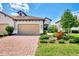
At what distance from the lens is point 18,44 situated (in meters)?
8.41

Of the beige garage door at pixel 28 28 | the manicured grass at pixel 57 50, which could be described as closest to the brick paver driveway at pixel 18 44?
the manicured grass at pixel 57 50

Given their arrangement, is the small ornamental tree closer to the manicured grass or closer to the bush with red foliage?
the bush with red foliage

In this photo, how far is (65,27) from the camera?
28.3ft

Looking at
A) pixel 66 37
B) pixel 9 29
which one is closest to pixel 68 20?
pixel 66 37

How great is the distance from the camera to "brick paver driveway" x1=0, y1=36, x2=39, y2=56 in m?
8.09

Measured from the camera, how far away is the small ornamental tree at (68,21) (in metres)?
8.42

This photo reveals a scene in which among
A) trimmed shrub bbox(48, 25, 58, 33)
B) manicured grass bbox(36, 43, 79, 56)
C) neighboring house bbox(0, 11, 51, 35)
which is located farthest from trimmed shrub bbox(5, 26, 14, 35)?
trimmed shrub bbox(48, 25, 58, 33)

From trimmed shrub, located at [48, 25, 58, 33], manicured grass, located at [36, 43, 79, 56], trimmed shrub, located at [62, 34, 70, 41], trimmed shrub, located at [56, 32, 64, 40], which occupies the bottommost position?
manicured grass, located at [36, 43, 79, 56]

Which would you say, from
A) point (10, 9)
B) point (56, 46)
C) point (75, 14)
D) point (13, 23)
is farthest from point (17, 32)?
point (75, 14)

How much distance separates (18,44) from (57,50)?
1.62m

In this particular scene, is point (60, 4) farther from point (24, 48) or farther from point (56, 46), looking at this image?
point (24, 48)

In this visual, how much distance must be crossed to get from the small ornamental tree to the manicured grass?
699 millimetres

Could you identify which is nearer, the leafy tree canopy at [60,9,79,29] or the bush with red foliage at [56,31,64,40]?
the leafy tree canopy at [60,9,79,29]

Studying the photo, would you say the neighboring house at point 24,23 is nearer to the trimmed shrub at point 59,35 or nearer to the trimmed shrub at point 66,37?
the trimmed shrub at point 59,35
